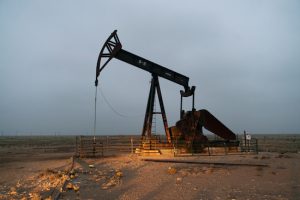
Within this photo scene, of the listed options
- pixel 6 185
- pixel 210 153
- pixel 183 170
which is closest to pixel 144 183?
pixel 183 170

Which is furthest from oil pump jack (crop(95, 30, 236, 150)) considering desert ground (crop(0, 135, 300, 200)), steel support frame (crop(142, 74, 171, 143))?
desert ground (crop(0, 135, 300, 200))

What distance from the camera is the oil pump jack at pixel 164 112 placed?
17219 mm

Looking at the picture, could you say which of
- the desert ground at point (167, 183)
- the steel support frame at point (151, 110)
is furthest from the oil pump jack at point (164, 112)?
the desert ground at point (167, 183)

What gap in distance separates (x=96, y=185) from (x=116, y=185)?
0.60 meters

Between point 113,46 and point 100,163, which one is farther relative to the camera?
point 113,46

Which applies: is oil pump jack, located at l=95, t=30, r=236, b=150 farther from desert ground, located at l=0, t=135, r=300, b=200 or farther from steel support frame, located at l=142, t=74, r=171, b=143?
desert ground, located at l=0, t=135, r=300, b=200

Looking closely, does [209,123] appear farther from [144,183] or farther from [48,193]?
[48,193]

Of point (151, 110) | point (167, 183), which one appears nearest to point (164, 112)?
point (151, 110)

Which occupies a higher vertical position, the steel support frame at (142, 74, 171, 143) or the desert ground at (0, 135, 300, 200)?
the steel support frame at (142, 74, 171, 143)

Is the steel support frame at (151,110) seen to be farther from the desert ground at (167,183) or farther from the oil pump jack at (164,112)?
the desert ground at (167,183)

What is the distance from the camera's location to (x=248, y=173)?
10.9 metres

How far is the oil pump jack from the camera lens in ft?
56.5

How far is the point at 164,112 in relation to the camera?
17.9 metres

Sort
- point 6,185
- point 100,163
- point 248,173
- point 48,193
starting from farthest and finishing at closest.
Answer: point 100,163
point 248,173
point 6,185
point 48,193
